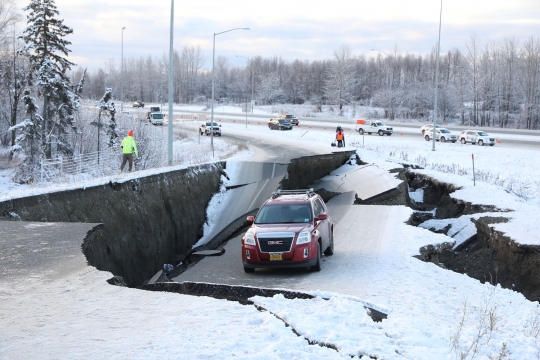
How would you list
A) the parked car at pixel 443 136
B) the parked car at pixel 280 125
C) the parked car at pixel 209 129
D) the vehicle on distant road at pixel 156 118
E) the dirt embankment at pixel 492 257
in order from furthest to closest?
1. the vehicle on distant road at pixel 156 118
2. the parked car at pixel 280 125
3. the parked car at pixel 209 129
4. the parked car at pixel 443 136
5. the dirt embankment at pixel 492 257

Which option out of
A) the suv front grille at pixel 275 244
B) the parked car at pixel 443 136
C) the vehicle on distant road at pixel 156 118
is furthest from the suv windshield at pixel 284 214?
the vehicle on distant road at pixel 156 118

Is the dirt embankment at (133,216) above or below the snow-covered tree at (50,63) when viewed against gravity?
below

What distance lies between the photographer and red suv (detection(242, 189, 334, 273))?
1280cm

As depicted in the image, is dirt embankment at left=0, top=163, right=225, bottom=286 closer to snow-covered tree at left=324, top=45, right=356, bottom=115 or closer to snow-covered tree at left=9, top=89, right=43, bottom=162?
snow-covered tree at left=9, top=89, right=43, bottom=162

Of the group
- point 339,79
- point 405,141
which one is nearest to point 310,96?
point 339,79

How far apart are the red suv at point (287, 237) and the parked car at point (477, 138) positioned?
133 ft

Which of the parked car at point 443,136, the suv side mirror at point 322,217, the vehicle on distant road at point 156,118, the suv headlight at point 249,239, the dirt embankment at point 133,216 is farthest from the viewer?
the vehicle on distant road at point 156,118

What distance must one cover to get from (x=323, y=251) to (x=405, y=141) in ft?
135

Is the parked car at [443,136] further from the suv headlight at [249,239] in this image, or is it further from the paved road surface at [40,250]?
the paved road surface at [40,250]

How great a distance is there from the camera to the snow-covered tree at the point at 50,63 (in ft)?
140

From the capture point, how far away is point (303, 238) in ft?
42.3

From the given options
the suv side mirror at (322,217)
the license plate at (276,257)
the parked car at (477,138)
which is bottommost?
the license plate at (276,257)

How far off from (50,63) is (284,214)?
3533 cm

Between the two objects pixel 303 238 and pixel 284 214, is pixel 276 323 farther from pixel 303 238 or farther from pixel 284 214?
pixel 284 214
